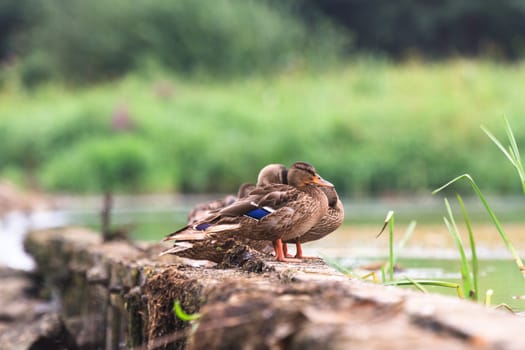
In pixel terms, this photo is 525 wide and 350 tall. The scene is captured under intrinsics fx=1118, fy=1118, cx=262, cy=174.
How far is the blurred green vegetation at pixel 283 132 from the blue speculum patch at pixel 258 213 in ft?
39.7

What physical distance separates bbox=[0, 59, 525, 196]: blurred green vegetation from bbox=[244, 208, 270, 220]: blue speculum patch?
39.7 ft

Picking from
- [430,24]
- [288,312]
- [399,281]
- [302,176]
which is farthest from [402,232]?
[430,24]

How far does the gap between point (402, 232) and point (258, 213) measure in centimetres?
591

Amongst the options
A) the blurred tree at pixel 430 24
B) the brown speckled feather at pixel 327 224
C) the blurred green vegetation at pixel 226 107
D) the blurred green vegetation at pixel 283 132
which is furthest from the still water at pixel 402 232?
the blurred tree at pixel 430 24

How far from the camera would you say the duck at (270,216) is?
4109mm

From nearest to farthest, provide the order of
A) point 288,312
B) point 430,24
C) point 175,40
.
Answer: point 288,312 < point 175,40 < point 430,24

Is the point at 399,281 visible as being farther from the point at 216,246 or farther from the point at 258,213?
the point at 216,246

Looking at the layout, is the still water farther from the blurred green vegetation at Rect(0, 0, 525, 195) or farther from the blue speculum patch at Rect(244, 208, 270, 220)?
the blurred green vegetation at Rect(0, 0, 525, 195)

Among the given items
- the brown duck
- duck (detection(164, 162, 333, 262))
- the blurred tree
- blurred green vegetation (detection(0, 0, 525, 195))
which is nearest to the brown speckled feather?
the brown duck

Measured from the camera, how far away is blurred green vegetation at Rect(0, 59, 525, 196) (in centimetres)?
1644

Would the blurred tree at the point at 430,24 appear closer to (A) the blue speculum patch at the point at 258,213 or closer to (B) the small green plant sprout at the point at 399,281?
(A) the blue speculum patch at the point at 258,213

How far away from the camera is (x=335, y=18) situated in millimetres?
34906

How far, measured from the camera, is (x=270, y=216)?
4.09m

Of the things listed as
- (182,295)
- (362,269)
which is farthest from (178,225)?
(182,295)
